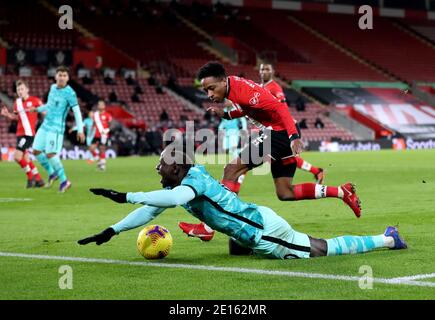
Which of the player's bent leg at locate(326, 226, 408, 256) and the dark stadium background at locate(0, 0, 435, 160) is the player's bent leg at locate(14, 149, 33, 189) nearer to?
the player's bent leg at locate(326, 226, 408, 256)

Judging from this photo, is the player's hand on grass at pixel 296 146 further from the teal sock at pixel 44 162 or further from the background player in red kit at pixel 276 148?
the teal sock at pixel 44 162

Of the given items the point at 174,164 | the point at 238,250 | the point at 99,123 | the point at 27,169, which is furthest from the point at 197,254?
the point at 99,123

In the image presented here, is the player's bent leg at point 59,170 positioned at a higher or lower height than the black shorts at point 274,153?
lower

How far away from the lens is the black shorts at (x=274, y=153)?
9828 millimetres

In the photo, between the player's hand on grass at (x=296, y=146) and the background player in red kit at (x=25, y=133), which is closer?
the player's hand on grass at (x=296, y=146)

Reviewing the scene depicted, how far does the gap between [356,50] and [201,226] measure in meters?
53.4

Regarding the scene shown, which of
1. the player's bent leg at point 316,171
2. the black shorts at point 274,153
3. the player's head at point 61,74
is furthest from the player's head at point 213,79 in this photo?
the player's head at point 61,74

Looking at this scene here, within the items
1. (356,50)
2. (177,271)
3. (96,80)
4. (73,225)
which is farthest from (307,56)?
(177,271)

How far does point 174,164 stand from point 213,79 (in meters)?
1.82

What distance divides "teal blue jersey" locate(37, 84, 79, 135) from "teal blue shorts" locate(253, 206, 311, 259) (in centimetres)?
1014

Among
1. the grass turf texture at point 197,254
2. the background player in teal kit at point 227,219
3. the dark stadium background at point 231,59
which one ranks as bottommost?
the grass turf texture at point 197,254

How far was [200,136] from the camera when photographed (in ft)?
136

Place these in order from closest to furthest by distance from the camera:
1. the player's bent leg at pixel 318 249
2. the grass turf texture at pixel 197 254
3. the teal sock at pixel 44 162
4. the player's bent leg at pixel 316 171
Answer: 1. the grass turf texture at pixel 197 254
2. the player's bent leg at pixel 318 249
3. the player's bent leg at pixel 316 171
4. the teal sock at pixel 44 162

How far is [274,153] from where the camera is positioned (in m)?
9.83
